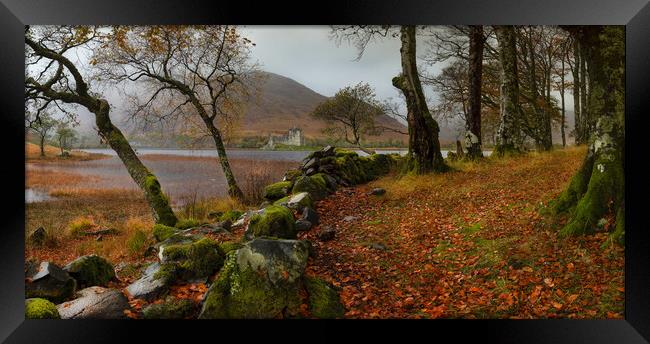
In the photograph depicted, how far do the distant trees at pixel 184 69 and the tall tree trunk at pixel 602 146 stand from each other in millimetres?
3711

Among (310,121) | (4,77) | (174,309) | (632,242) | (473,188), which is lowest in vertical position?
(174,309)

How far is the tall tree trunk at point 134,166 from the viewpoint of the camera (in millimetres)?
4176

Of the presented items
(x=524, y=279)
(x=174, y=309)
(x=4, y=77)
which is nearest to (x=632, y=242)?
(x=524, y=279)

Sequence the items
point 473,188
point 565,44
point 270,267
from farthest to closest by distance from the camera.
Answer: point 473,188, point 565,44, point 270,267

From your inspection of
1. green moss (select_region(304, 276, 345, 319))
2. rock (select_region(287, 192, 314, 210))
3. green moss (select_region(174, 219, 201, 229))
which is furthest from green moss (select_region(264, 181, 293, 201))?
green moss (select_region(304, 276, 345, 319))

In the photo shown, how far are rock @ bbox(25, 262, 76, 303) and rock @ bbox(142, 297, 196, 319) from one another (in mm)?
846

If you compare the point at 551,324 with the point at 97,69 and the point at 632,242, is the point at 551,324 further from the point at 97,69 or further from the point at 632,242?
the point at 97,69

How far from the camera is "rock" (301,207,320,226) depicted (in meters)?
4.43

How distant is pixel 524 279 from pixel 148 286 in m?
3.79

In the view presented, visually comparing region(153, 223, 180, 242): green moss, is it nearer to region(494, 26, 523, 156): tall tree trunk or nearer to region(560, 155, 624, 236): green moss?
region(494, 26, 523, 156): tall tree trunk

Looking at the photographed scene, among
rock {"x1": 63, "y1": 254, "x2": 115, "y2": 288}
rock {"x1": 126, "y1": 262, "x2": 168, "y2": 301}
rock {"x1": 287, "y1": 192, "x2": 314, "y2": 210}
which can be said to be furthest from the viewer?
rock {"x1": 287, "y1": 192, "x2": 314, "y2": 210}

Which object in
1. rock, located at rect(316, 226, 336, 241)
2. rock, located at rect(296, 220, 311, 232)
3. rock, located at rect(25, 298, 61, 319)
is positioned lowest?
rock, located at rect(25, 298, 61, 319)

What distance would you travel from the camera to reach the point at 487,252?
3941 millimetres
